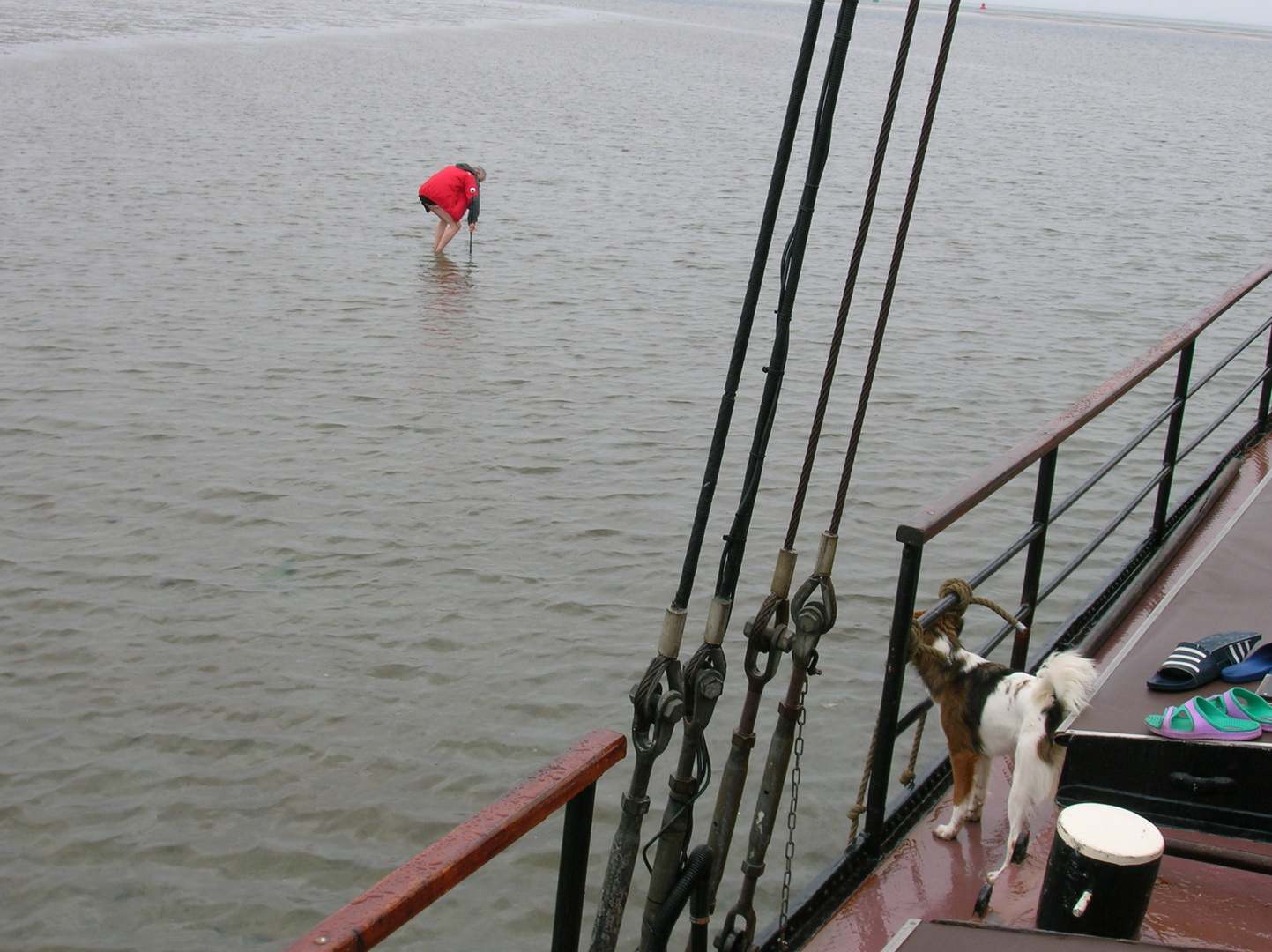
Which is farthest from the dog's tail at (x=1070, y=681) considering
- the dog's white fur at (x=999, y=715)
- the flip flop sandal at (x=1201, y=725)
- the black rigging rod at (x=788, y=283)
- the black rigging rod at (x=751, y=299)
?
the black rigging rod at (x=751, y=299)

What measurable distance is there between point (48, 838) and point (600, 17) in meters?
77.3

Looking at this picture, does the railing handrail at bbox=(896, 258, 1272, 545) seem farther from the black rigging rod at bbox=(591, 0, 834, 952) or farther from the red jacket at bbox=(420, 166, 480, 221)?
the red jacket at bbox=(420, 166, 480, 221)

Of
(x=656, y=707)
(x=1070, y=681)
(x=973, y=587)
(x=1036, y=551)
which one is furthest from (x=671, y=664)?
(x=1036, y=551)

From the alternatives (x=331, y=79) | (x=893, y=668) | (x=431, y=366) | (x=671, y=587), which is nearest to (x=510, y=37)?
(x=331, y=79)

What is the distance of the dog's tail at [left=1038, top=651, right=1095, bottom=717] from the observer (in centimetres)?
322

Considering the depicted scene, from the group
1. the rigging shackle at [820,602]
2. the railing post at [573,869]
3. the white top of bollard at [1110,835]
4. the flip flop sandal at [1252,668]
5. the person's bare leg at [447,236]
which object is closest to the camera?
the railing post at [573,869]

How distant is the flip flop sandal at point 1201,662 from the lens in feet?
12.1

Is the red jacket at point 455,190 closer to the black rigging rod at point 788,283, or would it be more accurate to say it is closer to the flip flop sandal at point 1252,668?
the flip flop sandal at point 1252,668

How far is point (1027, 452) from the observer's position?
3482 mm

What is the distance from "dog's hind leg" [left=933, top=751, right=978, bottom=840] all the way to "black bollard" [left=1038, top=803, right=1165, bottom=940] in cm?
96

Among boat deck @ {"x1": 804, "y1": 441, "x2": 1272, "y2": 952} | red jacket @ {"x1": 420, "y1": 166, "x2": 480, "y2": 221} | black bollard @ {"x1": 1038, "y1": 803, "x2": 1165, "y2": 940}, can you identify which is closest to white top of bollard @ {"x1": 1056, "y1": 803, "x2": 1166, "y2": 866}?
black bollard @ {"x1": 1038, "y1": 803, "x2": 1165, "y2": 940}

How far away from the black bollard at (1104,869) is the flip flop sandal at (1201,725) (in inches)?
28.8

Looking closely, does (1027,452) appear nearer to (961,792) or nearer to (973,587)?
(973,587)

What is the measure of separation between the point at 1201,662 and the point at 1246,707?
46 centimetres
